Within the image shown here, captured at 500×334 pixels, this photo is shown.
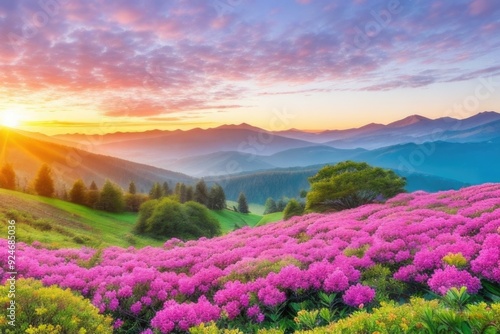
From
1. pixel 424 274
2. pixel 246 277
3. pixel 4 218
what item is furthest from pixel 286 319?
pixel 4 218

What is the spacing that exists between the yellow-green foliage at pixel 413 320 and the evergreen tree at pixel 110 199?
71.0m

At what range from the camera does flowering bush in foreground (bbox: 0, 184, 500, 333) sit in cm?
579

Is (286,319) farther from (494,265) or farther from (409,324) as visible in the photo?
(494,265)

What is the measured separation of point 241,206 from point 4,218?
8719 cm

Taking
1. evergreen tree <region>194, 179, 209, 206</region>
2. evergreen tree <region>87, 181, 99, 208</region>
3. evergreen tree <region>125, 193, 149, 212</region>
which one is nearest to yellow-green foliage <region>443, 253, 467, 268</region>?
evergreen tree <region>87, 181, 99, 208</region>

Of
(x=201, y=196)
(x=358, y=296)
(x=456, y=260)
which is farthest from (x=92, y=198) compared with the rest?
(x=456, y=260)

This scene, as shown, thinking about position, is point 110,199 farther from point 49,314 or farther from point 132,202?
point 49,314

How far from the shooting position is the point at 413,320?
356 centimetres

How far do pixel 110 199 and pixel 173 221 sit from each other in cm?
2394

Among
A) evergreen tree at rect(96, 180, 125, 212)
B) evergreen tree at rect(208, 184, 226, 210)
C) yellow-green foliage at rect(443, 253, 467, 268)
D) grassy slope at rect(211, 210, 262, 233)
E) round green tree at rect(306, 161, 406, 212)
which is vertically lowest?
grassy slope at rect(211, 210, 262, 233)

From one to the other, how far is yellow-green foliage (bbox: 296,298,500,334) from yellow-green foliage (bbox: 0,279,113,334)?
3.30m

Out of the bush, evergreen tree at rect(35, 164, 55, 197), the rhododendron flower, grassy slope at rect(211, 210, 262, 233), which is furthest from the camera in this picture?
grassy slope at rect(211, 210, 262, 233)

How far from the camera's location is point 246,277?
763 cm

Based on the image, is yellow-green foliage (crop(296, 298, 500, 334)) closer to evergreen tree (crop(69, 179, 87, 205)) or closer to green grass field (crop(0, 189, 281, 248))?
green grass field (crop(0, 189, 281, 248))
